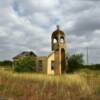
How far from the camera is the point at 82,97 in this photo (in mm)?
14625

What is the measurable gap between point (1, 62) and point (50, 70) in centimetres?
2333

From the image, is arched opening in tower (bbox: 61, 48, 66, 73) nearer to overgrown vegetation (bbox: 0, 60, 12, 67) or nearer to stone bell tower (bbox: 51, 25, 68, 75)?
stone bell tower (bbox: 51, 25, 68, 75)

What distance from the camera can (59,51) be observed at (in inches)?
2000

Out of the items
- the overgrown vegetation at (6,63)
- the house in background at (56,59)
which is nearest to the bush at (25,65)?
the house in background at (56,59)

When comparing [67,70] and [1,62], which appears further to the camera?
[1,62]

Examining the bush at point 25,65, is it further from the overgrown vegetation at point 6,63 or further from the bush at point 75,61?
the overgrown vegetation at point 6,63

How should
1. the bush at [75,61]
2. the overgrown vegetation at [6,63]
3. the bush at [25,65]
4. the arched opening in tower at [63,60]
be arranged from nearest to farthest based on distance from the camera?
1. the bush at [25,65]
2. the bush at [75,61]
3. the arched opening in tower at [63,60]
4. the overgrown vegetation at [6,63]

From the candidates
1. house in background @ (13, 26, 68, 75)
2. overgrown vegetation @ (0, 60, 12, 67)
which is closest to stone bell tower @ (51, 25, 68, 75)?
house in background @ (13, 26, 68, 75)

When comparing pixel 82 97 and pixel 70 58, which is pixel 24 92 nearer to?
pixel 82 97

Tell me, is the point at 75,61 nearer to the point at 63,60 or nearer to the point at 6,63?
the point at 63,60

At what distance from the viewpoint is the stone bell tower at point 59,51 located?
50.7 metres

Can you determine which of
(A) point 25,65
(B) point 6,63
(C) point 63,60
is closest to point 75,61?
(C) point 63,60

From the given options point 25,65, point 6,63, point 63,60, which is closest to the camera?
point 25,65

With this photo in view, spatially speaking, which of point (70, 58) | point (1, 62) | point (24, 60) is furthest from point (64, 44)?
point (1, 62)
